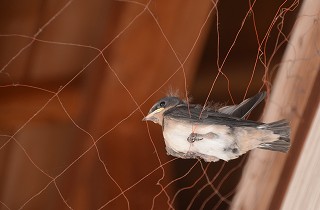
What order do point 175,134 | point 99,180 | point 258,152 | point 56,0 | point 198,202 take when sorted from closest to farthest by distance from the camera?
point 175,134, point 258,152, point 56,0, point 99,180, point 198,202

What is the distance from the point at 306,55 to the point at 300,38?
0.7 inches

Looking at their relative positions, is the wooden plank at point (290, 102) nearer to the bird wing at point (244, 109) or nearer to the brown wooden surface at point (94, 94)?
the bird wing at point (244, 109)

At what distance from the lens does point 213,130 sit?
424mm

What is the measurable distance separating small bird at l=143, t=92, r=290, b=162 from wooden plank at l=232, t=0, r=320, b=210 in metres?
0.06

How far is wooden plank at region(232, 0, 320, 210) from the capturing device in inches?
19.7

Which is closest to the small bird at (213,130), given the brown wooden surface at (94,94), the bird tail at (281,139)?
the bird tail at (281,139)

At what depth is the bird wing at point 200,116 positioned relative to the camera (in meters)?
0.42

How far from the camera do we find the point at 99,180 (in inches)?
31.8

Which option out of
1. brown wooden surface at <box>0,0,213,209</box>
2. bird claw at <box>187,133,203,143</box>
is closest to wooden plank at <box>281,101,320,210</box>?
bird claw at <box>187,133,203,143</box>

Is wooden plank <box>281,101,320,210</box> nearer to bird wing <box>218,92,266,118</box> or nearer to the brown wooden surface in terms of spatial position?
bird wing <box>218,92,266,118</box>

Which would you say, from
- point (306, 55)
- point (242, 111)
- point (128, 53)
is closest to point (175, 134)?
→ point (242, 111)

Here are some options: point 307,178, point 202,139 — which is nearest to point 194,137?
point 202,139

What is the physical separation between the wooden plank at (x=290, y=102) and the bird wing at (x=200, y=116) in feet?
0.30

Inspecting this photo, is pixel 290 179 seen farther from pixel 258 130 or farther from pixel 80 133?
pixel 80 133
